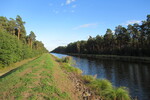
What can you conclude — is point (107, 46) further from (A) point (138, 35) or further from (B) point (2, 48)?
(B) point (2, 48)

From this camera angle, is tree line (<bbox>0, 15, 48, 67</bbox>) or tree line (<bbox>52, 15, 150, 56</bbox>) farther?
tree line (<bbox>52, 15, 150, 56</bbox>)

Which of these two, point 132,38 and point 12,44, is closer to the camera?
point 12,44

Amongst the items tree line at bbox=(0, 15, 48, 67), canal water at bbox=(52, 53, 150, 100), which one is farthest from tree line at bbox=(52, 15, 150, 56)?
tree line at bbox=(0, 15, 48, 67)

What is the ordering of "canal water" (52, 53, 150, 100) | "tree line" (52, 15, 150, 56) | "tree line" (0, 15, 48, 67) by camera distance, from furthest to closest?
1. "tree line" (52, 15, 150, 56)
2. "tree line" (0, 15, 48, 67)
3. "canal water" (52, 53, 150, 100)

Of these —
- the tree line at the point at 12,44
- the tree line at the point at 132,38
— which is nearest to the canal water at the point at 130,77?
the tree line at the point at 12,44

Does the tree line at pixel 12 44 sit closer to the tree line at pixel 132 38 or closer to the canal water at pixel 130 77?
the canal water at pixel 130 77

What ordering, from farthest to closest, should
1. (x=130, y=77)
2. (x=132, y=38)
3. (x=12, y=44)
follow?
1. (x=132, y=38)
2. (x=12, y=44)
3. (x=130, y=77)

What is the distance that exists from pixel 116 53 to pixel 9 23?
2106 inches

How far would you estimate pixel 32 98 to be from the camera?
16.6 feet

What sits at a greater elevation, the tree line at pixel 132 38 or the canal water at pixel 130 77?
the tree line at pixel 132 38

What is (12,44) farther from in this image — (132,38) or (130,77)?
(132,38)

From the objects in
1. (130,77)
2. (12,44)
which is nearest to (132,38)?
(130,77)

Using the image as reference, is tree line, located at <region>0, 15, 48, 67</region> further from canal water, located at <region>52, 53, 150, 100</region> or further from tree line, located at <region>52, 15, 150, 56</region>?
tree line, located at <region>52, 15, 150, 56</region>

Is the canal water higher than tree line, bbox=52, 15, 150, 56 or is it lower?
lower
